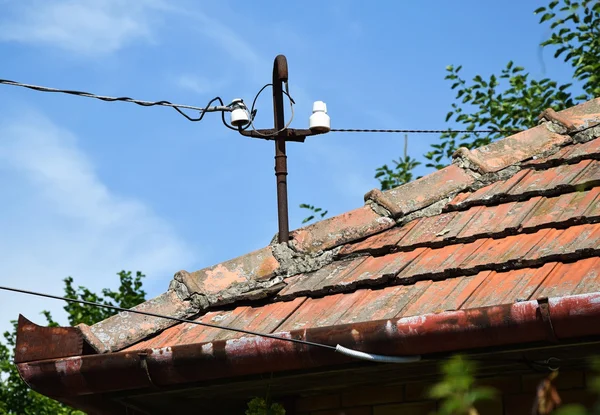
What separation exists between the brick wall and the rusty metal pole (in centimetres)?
101

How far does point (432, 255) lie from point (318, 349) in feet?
2.80

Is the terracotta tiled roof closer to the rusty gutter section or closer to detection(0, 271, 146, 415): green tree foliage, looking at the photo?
the rusty gutter section

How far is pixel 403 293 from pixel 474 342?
2.04 feet

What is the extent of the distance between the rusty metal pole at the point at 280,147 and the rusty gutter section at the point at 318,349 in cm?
119

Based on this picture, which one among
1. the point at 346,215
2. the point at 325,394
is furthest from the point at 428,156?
the point at 325,394

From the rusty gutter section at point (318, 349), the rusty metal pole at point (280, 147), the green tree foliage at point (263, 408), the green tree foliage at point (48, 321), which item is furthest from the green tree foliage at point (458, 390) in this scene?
the green tree foliage at point (48, 321)

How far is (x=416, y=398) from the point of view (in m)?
3.66

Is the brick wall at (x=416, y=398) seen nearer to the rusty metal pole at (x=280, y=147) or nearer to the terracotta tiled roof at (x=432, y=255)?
the terracotta tiled roof at (x=432, y=255)

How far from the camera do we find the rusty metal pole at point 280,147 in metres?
4.79

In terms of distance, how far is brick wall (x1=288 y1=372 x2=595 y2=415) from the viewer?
133 inches

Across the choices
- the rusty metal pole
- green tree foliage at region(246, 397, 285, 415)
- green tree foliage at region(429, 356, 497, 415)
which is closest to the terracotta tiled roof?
the rusty metal pole

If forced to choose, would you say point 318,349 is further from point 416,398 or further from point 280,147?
point 280,147

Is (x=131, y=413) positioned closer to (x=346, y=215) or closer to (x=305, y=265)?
(x=305, y=265)

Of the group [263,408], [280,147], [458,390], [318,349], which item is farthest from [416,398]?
[458,390]
